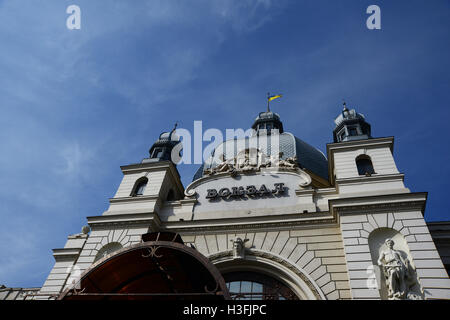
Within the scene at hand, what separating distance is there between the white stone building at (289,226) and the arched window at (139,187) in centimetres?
7

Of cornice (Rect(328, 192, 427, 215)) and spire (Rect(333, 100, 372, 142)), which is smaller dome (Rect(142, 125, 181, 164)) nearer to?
spire (Rect(333, 100, 372, 142))

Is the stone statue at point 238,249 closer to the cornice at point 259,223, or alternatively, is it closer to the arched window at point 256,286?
the arched window at point 256,286

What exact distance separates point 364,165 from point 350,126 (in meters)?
4.98

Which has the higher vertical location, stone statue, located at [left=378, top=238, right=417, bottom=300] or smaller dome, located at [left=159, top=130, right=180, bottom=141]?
smaller dome, located at [left=159, top=130, right=180, bottom=141]

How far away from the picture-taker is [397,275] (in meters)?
11.6

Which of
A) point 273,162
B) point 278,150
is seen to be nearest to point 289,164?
point 273,162

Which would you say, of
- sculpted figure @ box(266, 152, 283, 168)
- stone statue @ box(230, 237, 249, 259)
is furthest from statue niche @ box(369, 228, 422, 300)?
sculpted figure @ box(266, 152, 283, 168)

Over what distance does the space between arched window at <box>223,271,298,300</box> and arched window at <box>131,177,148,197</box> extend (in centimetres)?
824

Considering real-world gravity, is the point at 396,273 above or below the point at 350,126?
below

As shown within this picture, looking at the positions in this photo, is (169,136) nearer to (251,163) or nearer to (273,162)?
(251,163)

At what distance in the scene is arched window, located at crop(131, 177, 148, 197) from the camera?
20.0 meters

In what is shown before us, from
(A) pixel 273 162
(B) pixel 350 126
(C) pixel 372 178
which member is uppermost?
(B) pixel 350 126

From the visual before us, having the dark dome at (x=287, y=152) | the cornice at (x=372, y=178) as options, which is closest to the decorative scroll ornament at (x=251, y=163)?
the cornice at (x=372, y=178)
